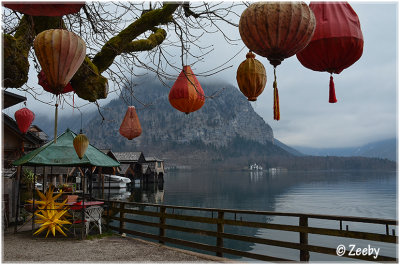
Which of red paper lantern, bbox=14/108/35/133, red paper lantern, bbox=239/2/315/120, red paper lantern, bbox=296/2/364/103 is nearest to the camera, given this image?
red paper lantern, bbox=239/2/315/120

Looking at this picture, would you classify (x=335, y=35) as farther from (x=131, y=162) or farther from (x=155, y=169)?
(x=155, y=169)

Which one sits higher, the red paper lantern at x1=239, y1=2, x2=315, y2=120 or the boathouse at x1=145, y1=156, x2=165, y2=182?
the red paper lantern at x1=239, y1=2, x2=315, y2=120

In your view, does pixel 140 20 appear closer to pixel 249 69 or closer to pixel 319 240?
pixel 249 69

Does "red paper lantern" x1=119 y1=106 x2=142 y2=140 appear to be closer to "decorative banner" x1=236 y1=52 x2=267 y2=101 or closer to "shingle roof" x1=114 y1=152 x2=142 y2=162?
"decorative banner" x1=236 y1=52 x2=267 y2=101

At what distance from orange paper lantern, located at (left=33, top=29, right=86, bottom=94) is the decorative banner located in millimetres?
2113

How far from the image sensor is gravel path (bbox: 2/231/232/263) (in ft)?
21.4

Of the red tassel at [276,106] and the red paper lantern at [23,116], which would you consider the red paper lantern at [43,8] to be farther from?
the red paper lantern at [23,116]

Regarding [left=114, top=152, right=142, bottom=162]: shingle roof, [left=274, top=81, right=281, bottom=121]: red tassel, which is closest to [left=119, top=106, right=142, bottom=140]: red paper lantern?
[left=274, top=81, right=281, bottom=121]: red tassel

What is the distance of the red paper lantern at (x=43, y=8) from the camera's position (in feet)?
8.86

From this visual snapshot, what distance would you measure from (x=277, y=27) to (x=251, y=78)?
1.30 meters

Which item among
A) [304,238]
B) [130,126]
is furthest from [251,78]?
[304,238]

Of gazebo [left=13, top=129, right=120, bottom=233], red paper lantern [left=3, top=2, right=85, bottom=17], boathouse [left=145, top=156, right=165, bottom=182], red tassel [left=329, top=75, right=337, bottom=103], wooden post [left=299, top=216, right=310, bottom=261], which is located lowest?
boathouse [left=145, top=156, right=165, bottom=182]

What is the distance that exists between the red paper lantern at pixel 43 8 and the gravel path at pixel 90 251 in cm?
514

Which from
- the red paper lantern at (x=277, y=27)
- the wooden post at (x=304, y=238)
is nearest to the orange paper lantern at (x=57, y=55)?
the red paper lantern at (x=277, y=27)
